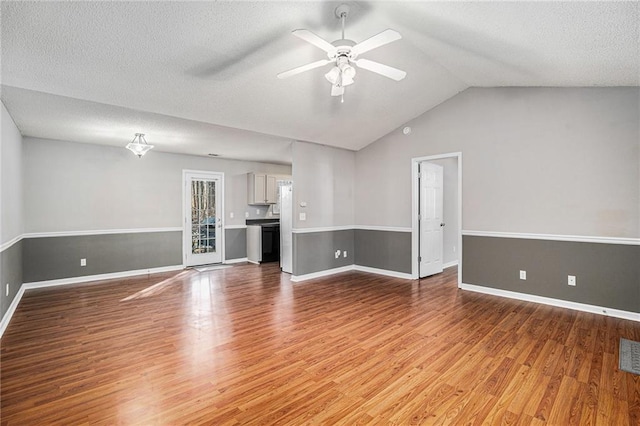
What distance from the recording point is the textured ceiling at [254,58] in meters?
2.47

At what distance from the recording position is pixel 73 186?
18.3 ft

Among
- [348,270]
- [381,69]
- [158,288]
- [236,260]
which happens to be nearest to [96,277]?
[158,288]

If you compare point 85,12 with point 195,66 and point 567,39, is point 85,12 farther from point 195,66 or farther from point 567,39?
point 567,39

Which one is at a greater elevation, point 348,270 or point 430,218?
point 430,218

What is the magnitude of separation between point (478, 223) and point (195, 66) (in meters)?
4.42

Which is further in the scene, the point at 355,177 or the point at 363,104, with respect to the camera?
the point at 355,177

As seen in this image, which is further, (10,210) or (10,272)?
(10,272)

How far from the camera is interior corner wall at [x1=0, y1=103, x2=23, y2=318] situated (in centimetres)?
349

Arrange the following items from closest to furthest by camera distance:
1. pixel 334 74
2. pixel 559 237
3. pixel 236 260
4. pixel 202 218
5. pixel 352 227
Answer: pixel 334 74 → pixel 559 237 → pixel 352 227 → pixel 202 218 → pixel 236 260

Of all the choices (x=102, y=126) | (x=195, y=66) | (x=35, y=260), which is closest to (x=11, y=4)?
(x=195, y=66)

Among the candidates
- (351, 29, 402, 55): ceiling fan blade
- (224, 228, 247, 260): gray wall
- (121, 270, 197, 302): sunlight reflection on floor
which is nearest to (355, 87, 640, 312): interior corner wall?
(351, 29, 402, 55): ceiling fan blade

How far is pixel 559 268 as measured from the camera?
422 centimetres

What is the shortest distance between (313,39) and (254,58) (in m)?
1.25

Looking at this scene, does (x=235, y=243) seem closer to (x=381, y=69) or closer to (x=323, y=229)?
(x=323, y=229)
